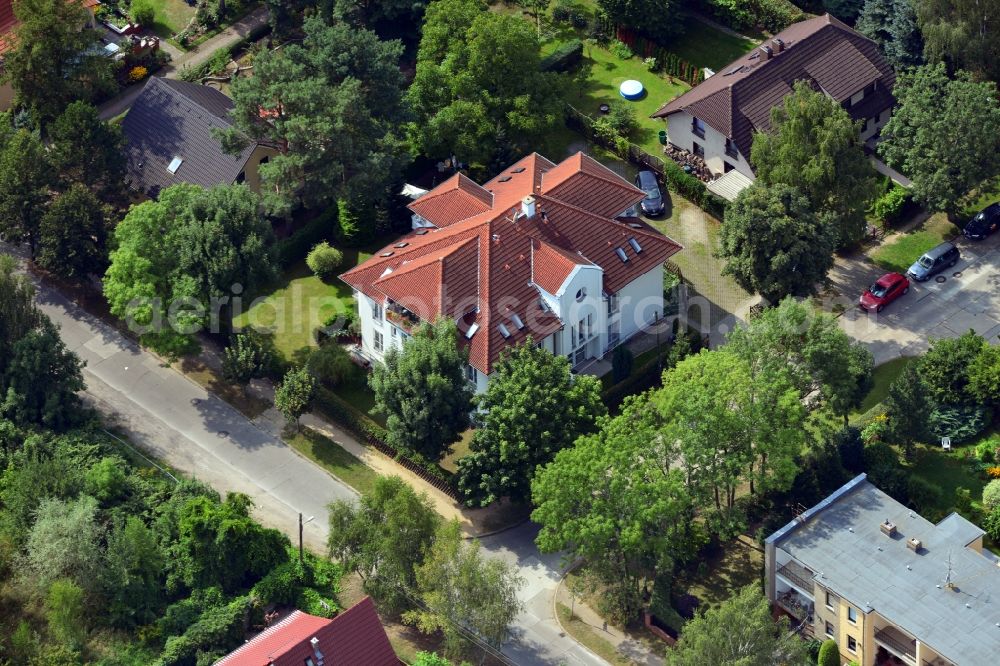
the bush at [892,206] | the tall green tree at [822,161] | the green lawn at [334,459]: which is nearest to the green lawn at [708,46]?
the bush at [892,206]

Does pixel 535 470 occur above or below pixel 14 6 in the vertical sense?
below

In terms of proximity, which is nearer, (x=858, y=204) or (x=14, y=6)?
(x=858, y=204)

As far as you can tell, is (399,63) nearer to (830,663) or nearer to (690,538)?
(690,538)

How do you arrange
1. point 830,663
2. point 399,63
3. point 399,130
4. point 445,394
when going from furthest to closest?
1. point 399,63
2. point 399,130
3. point 445,394
4. point 830,663

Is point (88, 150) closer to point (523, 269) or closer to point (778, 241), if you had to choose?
point (523, 269)

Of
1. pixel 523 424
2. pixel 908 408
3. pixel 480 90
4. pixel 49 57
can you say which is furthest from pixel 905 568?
pixel 49 57

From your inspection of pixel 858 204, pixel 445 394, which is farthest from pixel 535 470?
pixel 858 204
